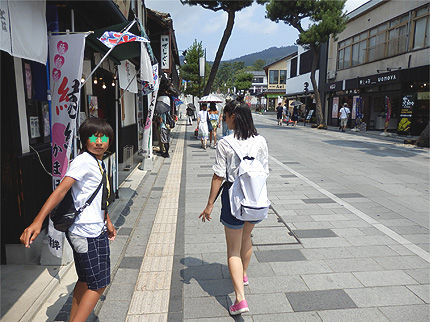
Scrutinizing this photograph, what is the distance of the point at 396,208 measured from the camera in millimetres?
5672

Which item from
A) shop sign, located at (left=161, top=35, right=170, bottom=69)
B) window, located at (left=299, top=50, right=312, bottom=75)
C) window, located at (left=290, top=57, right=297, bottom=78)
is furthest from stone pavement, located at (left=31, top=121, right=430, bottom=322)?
window, located at (left=290, top=57, right=297, bottom=78)

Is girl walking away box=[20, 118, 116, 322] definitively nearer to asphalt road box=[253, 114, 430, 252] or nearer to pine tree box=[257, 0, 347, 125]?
asphalt road box=[253, 114, 430, 252]

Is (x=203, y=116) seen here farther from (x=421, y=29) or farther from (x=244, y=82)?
(x=244, y=82)

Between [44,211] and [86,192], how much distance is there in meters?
0.30

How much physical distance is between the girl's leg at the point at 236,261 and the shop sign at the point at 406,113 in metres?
18.1

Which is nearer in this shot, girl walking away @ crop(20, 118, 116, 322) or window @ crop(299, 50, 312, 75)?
girl walking away @ crop(20, 118, 116, 322)

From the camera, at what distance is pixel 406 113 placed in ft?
57.7

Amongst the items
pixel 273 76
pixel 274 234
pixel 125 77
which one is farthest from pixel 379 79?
pixel 273 76

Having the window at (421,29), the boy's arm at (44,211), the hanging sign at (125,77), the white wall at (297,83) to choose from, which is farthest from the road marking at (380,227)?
the white wall at (297,83)

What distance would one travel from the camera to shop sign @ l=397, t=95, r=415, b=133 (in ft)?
57.1

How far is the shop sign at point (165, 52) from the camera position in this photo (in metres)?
13.9

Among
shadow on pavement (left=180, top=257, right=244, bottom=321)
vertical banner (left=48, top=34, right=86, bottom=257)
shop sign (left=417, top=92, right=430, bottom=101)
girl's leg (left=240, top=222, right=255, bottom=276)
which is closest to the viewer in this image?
girl's leg (left=240, top=222, right=255, bottom=276)

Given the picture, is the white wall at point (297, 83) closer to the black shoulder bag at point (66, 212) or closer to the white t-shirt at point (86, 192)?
the white t-shirt at point (86, 192)

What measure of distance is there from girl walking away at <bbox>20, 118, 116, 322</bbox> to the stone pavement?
0.62 metres
